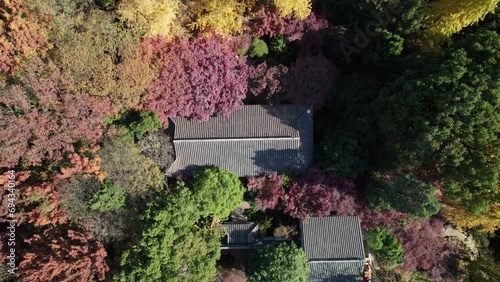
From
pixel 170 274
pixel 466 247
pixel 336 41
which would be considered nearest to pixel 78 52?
pixel 170 274

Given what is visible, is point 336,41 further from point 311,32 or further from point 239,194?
point 239,194

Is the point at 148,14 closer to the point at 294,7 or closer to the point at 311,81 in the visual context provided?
the point at 294,7

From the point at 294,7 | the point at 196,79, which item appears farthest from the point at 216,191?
the point at 294,7

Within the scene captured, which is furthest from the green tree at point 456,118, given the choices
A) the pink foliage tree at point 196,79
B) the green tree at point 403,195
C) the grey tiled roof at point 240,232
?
the grey tiled roof at point 240,232

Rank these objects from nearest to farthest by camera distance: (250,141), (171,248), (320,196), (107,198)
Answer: (107,198), (171,248), (320,196), (250,141)

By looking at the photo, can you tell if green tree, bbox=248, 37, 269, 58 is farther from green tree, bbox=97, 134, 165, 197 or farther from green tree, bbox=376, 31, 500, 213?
green tree, bbox=97, 134, 165, 197

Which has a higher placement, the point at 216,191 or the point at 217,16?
the point at 217,16
